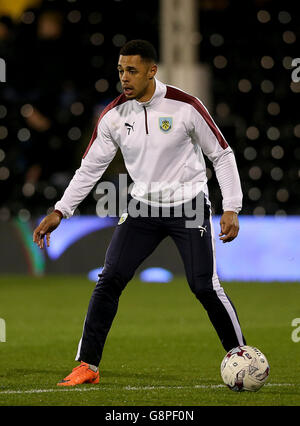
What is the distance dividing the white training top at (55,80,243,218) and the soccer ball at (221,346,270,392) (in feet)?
2.83

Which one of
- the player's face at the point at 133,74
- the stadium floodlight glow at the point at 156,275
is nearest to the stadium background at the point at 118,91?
the stadium floodlight glow at the point at 156,275

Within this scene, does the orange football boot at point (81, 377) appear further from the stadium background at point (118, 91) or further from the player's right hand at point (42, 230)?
the stadium background at point (118, 91)

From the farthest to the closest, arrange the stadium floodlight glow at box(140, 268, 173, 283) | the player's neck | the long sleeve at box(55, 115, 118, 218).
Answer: the stadium floodlight glow at box(140, 268, 173, 283) < the long sleeve at box(55, 115, 118, 218) < the player's neck

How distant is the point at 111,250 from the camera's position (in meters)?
6.45

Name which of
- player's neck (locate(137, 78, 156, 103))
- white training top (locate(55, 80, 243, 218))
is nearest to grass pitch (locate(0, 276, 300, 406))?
white training top (locate(55, 80, 243, 218))

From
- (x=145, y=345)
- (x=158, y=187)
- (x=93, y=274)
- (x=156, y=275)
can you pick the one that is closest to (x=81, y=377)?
(x=158, y=187)

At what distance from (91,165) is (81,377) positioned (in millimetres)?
1301

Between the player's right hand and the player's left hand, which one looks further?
the player's right hand

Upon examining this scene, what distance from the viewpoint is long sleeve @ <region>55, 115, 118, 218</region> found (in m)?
6.54

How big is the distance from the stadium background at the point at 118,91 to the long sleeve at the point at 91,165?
822 centimetres

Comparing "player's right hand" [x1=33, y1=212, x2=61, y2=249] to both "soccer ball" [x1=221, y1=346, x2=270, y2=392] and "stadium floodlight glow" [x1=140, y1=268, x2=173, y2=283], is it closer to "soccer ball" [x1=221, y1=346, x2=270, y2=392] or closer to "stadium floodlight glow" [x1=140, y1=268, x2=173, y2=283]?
"soccer ball" [x1=221, y1=346, x2=270, y2=392]
